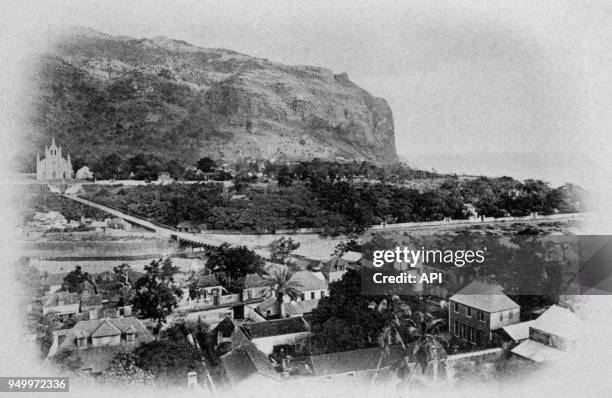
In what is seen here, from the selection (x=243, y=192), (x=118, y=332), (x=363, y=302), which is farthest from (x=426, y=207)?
(x=118, y=332)

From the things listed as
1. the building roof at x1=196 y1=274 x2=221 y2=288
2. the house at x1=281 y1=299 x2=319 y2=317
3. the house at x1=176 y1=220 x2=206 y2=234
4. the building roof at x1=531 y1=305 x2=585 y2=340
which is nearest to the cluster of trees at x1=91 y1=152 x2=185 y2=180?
the house at x1=176 y1=220 x2=206 y2=234

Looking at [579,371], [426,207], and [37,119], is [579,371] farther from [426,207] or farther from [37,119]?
[37,119]

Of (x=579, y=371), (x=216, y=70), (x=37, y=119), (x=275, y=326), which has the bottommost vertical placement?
(x=579, y=371)

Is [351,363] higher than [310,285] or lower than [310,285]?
lower

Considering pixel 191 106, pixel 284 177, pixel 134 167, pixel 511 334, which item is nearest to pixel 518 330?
pixel 511 334

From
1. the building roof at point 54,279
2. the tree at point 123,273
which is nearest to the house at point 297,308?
the tree at point 123,273

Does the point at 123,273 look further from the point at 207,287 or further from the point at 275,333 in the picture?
the point at 275,333

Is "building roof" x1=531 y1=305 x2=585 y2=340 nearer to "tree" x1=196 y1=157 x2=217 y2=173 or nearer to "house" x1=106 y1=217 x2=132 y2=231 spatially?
"tree" x1=196 y1=157 x2=217 y2=173
